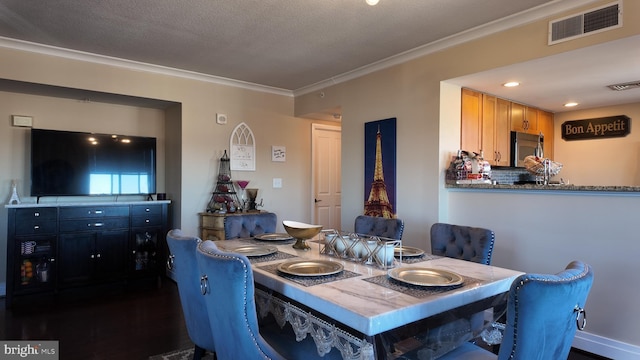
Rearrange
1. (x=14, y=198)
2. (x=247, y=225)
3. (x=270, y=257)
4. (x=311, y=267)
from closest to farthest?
(x=311, y=267) → (x=270, y=257) → (x=247, y=225) → (x=14, y=198)

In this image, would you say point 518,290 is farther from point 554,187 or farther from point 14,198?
point 14,198

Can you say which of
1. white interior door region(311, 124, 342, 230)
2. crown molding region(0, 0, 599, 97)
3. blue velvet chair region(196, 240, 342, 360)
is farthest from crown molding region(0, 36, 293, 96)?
blue velvet chair region(196, 240, 342, 360)

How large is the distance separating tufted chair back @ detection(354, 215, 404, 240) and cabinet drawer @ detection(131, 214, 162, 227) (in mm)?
2546

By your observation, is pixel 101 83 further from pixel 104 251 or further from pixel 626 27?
pixel 626 27

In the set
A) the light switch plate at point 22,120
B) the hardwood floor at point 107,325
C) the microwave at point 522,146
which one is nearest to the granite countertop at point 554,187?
the hardwood floor at point 107,325

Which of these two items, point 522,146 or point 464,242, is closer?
point 464,242

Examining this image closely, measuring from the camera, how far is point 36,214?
360 cm

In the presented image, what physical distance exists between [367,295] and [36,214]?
3.72 m

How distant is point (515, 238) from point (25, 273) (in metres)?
4.55

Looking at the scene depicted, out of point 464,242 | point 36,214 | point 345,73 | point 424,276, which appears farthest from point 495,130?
point 36,214

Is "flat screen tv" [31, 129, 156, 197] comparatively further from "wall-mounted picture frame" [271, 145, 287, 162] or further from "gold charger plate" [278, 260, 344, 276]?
"gold charger plate" [278, 260, 344, 276]

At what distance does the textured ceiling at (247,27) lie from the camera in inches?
105

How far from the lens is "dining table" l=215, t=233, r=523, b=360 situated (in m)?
1.21

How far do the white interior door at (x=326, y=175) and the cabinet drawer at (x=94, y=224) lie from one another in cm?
256
